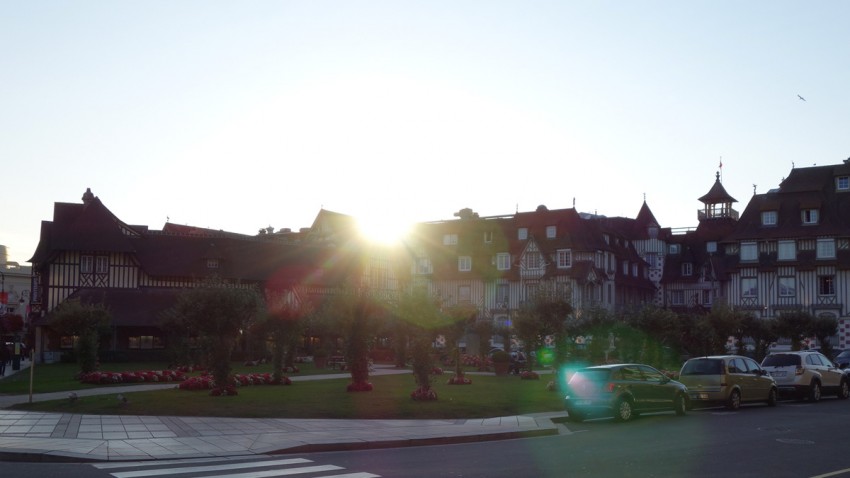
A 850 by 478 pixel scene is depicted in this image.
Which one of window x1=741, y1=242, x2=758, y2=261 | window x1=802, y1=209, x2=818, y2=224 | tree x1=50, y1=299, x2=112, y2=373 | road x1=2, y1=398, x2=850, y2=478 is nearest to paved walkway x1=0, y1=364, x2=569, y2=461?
road x1=2, y1=398, x2=850, y2=478

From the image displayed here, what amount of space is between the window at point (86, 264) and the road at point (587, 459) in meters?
46.8

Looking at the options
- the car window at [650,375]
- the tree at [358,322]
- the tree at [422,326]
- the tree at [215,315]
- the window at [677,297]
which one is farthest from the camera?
the window at [677,297]

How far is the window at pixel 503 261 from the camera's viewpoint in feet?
251

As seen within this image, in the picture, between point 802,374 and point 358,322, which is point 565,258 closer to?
point 802,374

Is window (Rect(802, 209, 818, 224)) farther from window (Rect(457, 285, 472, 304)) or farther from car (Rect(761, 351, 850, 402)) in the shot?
car (Rect(761, 351, 850, 402))

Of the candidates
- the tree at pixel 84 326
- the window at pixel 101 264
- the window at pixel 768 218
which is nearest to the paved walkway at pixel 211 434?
the tree at pixel 84 326

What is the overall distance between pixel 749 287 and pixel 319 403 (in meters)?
53.8

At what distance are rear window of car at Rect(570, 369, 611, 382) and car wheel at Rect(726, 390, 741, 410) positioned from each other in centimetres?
619

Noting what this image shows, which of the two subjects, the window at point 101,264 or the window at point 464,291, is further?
the window at point 464,291

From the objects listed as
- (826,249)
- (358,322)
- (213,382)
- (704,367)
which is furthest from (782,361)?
(826,249)

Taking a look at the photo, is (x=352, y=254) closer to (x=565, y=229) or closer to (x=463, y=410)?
(x=565, y=229)

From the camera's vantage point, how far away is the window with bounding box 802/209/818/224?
6691 cm

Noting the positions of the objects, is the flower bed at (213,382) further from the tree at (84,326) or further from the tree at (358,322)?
the tree at (84,326)

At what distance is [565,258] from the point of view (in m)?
73.1
